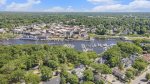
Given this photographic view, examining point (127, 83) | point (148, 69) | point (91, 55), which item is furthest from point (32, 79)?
point (148, 69)

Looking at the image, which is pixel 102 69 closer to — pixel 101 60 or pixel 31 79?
pixel 101 60

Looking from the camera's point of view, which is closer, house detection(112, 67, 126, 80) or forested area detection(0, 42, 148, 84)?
forested area detection(0, 42, 148, 84)

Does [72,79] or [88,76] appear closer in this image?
[72,79]

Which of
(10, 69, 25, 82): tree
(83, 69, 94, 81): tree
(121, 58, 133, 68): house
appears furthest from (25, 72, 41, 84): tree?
(121, 58, 133, 68): house

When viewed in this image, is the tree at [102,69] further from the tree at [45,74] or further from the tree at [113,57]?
the tree at [45,74]

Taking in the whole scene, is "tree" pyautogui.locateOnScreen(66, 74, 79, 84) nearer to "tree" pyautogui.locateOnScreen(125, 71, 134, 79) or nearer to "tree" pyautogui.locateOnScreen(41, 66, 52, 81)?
"tree" pyautogui.locateOnScreen(41, 66, 52, 81)

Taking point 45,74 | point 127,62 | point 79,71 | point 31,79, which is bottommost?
point 127,62

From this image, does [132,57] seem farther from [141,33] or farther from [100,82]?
[141,33]

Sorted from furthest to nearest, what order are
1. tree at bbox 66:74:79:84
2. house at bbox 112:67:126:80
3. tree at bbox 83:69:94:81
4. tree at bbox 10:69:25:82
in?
house at bbox 112:67:126:80 < tree at bbox 83:69:94:81 < tree at bbox 10:69:25:82 < tree at bbox 66:74:79:84

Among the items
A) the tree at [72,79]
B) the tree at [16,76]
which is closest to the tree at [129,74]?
the tree at [72,79]

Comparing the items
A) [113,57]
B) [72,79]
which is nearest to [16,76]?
[72,79]

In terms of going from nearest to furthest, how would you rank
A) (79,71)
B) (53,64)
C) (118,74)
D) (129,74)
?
(129,74)
(118,74)
(79,71)
(53,64)
